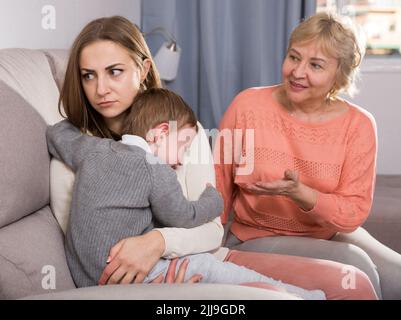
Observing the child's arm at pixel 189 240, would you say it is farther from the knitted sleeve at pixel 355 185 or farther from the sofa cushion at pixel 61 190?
the knitted sleeve at pixel 355 185

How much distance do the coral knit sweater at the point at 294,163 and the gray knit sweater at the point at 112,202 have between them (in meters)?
0.50

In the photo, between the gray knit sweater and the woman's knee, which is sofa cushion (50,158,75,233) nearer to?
the gray knit sweater

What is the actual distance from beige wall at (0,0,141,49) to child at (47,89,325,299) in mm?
452

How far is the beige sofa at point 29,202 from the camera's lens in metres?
1.14

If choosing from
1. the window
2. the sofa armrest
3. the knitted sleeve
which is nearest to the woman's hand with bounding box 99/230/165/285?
the sofa armrest

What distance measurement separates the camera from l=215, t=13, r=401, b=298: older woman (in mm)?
1679

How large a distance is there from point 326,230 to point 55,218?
765 millimetres

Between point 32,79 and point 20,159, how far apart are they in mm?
260

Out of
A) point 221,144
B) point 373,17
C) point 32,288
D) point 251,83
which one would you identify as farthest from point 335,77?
point 373,17

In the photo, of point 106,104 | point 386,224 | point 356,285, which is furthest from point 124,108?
point 386,224

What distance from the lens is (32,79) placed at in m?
1.41

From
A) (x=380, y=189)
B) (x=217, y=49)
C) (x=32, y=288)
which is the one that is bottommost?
(x=380, y=189)

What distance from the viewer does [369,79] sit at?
3320mm
